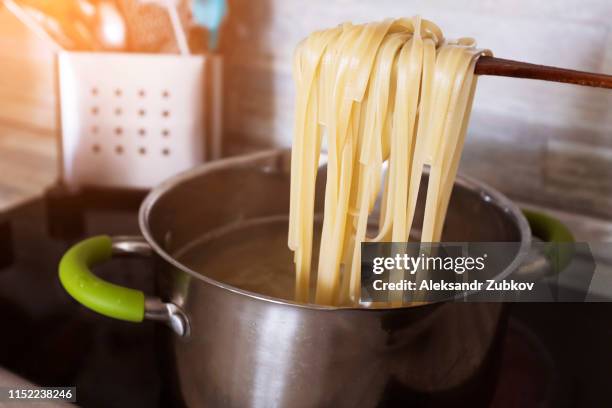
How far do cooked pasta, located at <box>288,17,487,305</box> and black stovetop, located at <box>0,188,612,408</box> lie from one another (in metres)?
0.22

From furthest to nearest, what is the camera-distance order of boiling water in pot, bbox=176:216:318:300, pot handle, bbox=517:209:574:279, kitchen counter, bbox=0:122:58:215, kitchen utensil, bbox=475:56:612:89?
kitchen counter, bbox=0:122:58:215 < boiling water in pot, bbox=176:216:318:300 < pot handle, bbox=517:209:574:279 < kitchen utensil, bbox=475:56:612:89

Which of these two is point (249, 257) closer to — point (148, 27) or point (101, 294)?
point (101, 294)

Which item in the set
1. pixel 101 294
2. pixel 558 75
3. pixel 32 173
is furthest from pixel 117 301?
pixel 32 173

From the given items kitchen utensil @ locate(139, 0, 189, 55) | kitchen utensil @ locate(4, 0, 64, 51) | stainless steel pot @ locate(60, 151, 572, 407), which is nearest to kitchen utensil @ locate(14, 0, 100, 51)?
kitchen utensil @ locate(4, 0, 64, 51)

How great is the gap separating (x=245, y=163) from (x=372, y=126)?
12.4 inches

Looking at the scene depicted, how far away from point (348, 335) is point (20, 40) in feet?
3.42

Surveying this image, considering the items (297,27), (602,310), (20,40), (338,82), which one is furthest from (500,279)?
(20,40)

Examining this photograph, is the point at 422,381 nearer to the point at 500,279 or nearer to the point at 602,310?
the point at 500,279

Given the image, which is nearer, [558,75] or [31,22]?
[558,75]

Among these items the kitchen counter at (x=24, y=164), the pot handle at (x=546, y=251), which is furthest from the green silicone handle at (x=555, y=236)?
the kitchen counter at (x=24, y=164)

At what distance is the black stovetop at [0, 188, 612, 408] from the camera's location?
0.75 meters

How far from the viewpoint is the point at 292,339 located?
22.6 inches

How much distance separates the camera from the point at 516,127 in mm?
964

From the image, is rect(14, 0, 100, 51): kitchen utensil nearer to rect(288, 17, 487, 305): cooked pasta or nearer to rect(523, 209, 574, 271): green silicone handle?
rect(288, 17, 487, 305): cooked pasta
